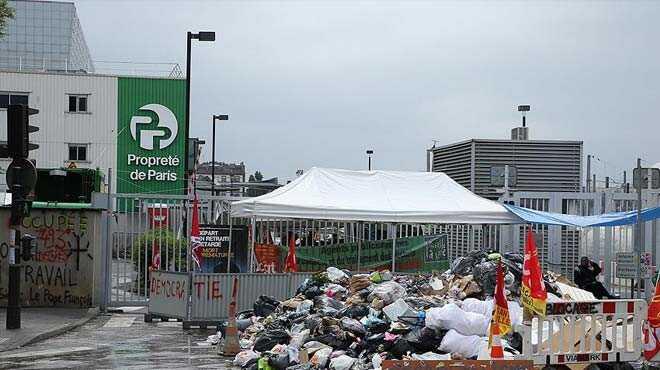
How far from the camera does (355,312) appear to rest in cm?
1284

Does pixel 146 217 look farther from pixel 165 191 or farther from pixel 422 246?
pixel 165 191

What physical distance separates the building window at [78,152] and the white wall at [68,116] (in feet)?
0.75

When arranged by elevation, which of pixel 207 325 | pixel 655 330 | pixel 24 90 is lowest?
pixel 207 325

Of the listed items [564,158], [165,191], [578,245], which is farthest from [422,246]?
[165,191]

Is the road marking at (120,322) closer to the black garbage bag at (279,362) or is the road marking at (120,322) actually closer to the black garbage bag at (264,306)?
the black garbage bag at (264,306)

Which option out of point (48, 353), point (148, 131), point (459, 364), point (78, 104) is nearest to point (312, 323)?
point (48, 353)

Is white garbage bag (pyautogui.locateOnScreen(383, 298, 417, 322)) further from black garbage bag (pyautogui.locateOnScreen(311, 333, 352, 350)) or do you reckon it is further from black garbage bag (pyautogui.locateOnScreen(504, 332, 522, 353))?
black garbage bag (pyautogui.locateOnScreen(504, 332, 522, 353))

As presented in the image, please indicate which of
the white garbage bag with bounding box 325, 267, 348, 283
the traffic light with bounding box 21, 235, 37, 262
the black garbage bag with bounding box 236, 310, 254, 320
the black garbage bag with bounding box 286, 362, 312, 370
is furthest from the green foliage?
the black garbage bag with bounding box 286, 362, 312, 370

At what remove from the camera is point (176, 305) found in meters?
17.5

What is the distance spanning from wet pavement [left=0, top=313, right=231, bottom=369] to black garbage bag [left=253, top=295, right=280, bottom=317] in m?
1.09

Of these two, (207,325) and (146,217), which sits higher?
(146,217)

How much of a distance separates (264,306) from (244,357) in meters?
3.27

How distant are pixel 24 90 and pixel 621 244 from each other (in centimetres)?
3844

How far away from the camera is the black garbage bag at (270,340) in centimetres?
1261
